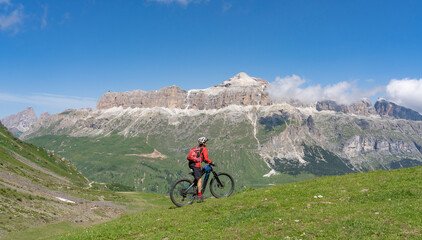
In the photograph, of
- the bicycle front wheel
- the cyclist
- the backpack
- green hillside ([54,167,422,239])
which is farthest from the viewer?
the bicycle front wheel

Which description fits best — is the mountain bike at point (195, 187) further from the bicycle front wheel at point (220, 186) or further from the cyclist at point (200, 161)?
the cyclist at point (200, 161)

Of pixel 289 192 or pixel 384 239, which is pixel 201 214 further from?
pixel 384 239

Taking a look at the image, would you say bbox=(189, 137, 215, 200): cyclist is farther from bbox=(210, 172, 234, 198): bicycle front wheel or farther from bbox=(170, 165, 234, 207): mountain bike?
bbox=(210, 172, 234, 198): bicycle front wheel

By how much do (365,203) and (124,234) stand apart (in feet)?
57.4

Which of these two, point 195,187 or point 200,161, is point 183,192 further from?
point 200,161

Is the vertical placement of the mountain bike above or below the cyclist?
below

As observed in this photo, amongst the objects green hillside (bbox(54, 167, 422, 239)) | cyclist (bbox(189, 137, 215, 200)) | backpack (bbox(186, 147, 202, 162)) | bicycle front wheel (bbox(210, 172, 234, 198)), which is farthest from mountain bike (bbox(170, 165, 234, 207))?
backpack (bbox(186, 147, 202, 162))

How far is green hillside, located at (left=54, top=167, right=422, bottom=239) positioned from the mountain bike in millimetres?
1464

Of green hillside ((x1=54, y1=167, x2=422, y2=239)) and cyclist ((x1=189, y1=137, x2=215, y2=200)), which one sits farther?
cyclist ((x1=189, y1=137, x2=215, y2=200))

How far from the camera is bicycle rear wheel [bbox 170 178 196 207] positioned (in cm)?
2541

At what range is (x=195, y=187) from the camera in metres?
25.8

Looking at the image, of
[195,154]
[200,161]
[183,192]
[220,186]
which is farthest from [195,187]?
[195,154]

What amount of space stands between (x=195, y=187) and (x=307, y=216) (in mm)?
11834

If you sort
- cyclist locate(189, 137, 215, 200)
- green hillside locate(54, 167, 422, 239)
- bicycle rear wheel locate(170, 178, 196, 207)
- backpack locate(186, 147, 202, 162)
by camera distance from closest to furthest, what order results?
green hillside locate(54, 167, 422, 239), backpack locate(186, 147, 202, 162), cyclist locate(189, 137, 215, 200), bicycle rear wheel locate(170, 178, 196, 207)
